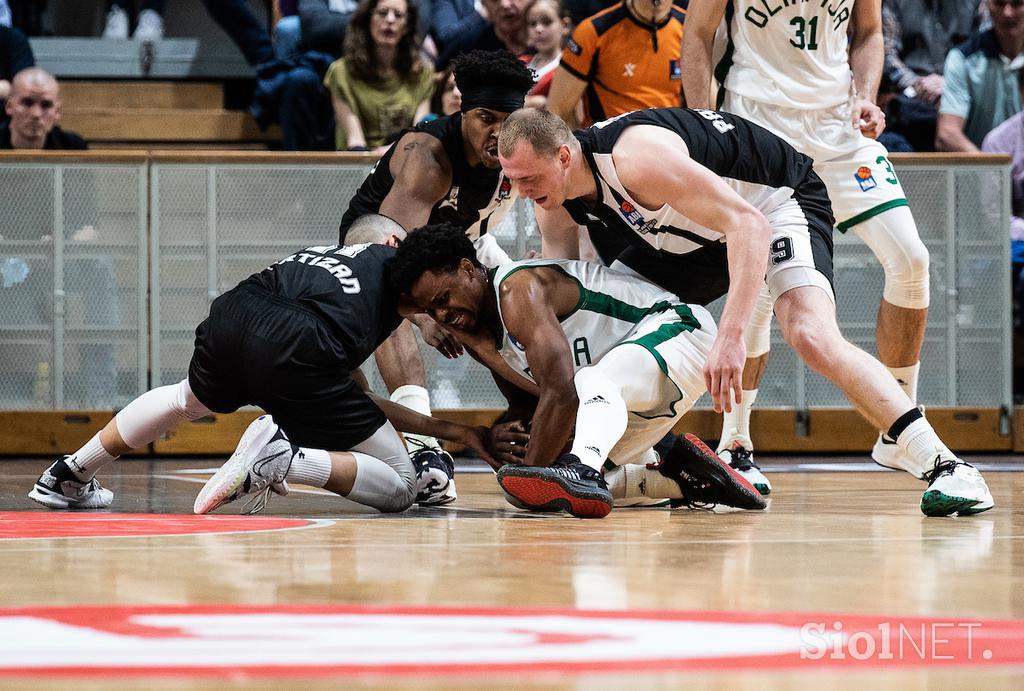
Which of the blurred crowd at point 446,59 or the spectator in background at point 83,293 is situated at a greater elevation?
the blurred crowd at point 446,59

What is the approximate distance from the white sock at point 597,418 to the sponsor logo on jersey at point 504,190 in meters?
1.31

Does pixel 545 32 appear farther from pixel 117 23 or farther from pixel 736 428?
pixel 117 23

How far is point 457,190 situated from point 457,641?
9.99 ft

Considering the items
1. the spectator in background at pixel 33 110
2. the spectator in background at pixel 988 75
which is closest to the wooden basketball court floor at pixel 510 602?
the spectator in background at pixel 33 110

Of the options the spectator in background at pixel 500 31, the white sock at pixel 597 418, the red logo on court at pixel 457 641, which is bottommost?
the white sock at pixel 597 418

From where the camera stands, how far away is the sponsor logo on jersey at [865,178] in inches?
169

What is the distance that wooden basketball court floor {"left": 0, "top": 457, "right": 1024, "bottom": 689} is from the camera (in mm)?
1496

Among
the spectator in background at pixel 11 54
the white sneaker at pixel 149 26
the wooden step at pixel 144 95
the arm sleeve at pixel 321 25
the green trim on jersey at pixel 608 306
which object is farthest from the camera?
the white sneaker at pixel 149 26

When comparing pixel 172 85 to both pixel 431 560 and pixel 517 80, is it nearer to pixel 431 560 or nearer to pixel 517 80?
→ pixel 517 80

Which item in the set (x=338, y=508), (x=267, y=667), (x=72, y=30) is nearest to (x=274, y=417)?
(x=338, y=508)

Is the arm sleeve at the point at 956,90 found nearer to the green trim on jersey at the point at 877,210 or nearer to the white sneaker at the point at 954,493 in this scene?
the green trim on jersey at the point at 877,210

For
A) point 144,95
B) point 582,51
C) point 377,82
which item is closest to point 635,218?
point 582,51

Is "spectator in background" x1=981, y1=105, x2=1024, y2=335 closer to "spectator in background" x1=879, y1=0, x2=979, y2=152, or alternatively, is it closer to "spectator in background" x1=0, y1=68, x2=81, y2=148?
"spectator in background" x1=879, y1=0, x2=979, y2=152

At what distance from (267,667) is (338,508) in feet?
7.82
